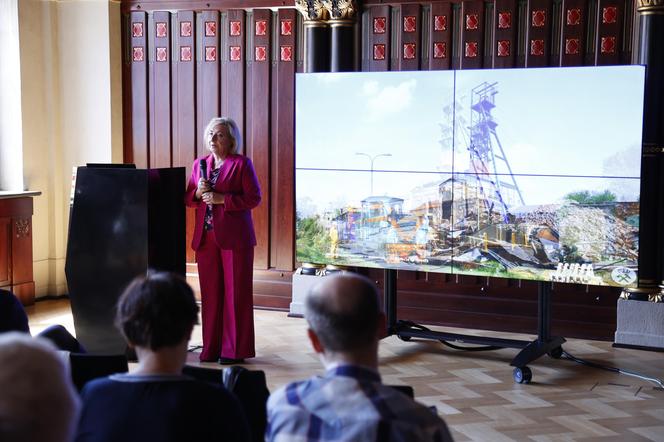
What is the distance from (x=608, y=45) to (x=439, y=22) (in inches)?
51.9

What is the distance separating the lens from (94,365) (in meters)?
2.96

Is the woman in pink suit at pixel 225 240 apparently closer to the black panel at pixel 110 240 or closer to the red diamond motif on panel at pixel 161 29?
the black panel at pixel 110 240

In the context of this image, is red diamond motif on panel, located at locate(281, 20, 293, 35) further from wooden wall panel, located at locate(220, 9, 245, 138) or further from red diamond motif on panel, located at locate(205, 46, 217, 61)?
red diamond motif on panel, located at locate(205, 46, 217, 61)

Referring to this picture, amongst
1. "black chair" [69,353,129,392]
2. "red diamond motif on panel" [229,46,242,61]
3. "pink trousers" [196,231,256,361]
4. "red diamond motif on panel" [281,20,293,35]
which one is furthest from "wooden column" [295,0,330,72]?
"black chair" [69,353,129,392]

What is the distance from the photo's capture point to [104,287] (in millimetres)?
5836

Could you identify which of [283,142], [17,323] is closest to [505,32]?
[283,142]

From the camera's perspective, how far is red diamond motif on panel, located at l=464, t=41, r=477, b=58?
702cm

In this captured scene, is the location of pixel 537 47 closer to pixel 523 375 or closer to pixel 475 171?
pixel 475 171

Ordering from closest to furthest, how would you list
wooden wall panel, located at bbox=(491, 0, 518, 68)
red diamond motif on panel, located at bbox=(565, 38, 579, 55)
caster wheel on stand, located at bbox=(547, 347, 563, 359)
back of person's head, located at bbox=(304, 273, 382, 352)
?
back of person's head, located at bbox=(304, 273, 382, 352), caster wheel on stand, located at bbox=(547, 347, 563, 359), red diamond motif on panel, located at bbox=(565, 38, 579, 55), wooden wall panel, located at bbox=(491, 0, 518, 68)

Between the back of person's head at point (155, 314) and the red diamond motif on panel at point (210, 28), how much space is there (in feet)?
19.4

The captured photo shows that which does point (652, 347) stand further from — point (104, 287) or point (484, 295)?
point (104, 287)

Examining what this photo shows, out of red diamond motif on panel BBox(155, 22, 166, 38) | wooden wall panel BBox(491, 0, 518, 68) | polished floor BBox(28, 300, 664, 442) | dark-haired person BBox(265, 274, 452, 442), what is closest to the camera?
dark-haired person BBox(265, 274, 452, 442)

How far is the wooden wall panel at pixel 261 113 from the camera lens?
7742 mm

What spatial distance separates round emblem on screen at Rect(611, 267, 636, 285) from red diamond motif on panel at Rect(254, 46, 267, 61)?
3.63 metres
